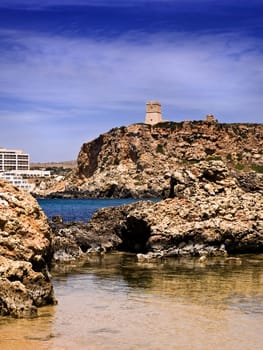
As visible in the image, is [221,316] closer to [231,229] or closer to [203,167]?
[231,229]

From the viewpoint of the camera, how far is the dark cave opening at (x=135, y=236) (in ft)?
96.6

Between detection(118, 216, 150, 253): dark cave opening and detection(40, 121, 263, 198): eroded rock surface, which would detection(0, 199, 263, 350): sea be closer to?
detection(118, 216, 150, 253): dark cave opening

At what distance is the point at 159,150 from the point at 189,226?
157m

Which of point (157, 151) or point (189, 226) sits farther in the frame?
point (157, 151)

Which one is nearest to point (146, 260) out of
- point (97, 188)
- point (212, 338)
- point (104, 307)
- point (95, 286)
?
point (95, 286)

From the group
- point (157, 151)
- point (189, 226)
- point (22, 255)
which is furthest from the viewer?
point (157, 151)

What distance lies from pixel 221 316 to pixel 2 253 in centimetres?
555

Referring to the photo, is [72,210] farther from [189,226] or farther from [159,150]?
[159,150]

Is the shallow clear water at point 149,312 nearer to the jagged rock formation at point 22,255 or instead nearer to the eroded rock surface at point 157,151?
the jagged rock formation at point 22,255

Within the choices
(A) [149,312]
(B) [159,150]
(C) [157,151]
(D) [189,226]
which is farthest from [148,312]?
(B) [159,150]

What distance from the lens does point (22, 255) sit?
50.9ft

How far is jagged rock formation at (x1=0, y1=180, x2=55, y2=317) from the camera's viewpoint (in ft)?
46.8

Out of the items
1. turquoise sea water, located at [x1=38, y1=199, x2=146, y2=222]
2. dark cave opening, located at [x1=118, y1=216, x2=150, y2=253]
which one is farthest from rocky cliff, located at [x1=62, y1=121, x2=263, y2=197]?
dark cave opening, located at [x1=118, y1=216, x2=150, y2=253]

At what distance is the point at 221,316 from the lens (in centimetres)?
1475
